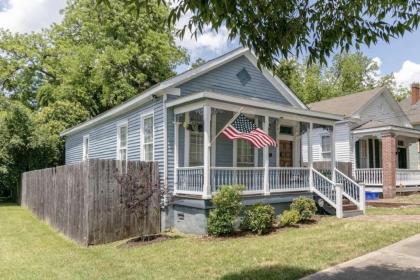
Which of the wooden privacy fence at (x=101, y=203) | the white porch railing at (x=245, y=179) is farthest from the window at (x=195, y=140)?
the wooden privacy fence at (x=101, y=203)

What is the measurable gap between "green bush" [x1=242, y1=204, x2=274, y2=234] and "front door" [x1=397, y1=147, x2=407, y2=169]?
18.4 m

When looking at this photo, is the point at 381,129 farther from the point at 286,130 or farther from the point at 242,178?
the point at 242,178

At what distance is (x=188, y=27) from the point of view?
434cm

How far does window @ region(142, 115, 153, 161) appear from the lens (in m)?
14.1

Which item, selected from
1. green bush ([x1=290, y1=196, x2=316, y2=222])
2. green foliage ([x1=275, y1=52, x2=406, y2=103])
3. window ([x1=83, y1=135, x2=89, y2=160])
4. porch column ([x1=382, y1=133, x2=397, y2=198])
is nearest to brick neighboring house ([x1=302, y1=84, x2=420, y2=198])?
porch column ([x1=382, y1=133, x2=397, y2=198])

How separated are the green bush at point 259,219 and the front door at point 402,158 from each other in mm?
18408

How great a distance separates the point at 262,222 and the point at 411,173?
15.3 meters

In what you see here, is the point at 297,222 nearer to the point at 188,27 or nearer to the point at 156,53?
the point at 188,27

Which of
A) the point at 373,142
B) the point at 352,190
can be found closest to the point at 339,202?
the point at 352,190

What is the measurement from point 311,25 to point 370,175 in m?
18.6

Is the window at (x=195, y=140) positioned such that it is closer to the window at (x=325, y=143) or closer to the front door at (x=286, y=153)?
the front door at (x=286, y=153)

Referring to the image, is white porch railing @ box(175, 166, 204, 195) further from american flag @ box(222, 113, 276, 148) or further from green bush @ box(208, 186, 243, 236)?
american flag @ box(222, 113, 276, 148)

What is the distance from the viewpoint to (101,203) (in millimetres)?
10656

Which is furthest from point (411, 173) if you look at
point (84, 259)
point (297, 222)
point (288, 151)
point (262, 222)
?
point (84, 259)
